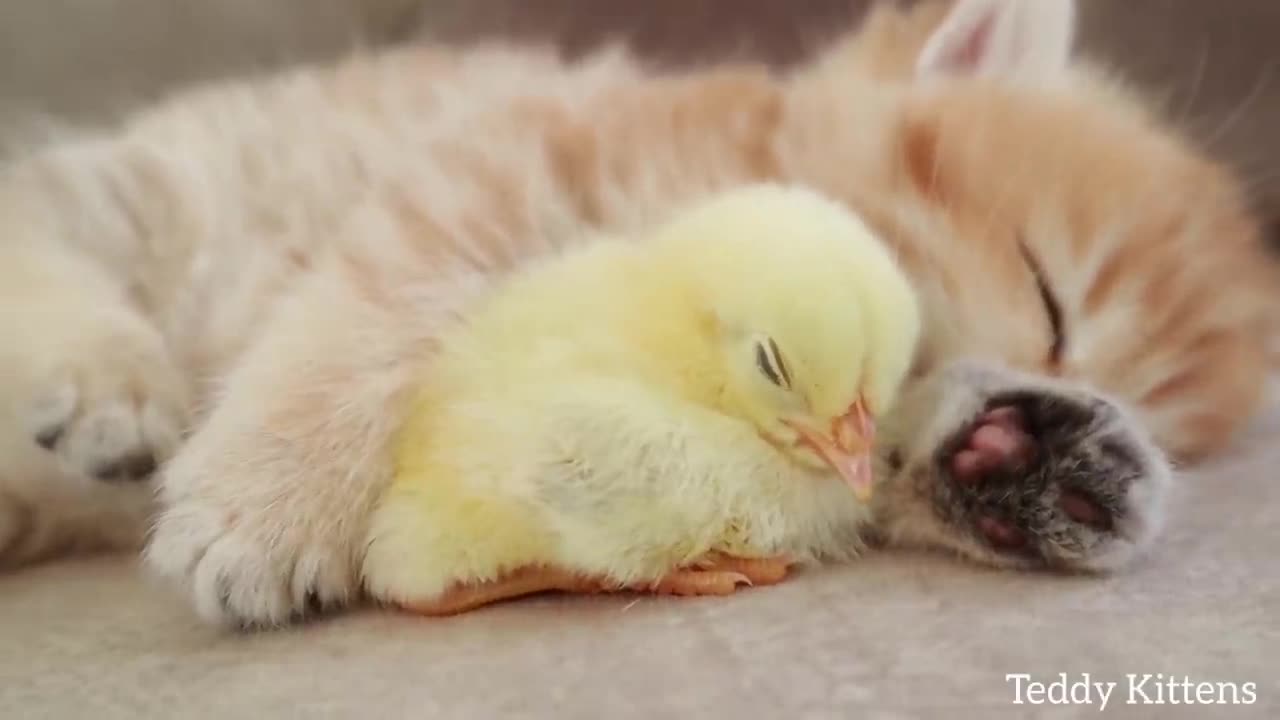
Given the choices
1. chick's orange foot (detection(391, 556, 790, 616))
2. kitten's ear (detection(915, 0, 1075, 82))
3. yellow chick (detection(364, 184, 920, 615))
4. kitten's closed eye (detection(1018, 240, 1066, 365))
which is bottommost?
chick's orange foot (detection(391, 556, 790, 616))

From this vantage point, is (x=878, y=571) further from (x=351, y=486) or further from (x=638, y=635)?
(x=351, y=486)

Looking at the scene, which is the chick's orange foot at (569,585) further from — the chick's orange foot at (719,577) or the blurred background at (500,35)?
the blurred background at (500,35)

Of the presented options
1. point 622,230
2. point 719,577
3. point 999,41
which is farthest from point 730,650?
point 999,41

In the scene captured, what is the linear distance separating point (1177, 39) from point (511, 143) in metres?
0.93

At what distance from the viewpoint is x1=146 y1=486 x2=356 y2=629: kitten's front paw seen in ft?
2.33

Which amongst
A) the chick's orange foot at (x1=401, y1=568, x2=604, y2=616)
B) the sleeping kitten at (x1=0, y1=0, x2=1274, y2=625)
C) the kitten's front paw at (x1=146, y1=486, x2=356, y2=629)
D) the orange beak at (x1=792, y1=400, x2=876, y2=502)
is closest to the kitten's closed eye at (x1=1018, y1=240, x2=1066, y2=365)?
the sleeping kitten at (x1=0, y1=0, x2=1274, y2=625)

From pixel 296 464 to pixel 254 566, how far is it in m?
0.07

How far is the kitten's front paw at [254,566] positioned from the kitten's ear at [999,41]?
0.67 meters

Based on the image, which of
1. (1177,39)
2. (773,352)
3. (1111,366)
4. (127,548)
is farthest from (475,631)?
(1177,39)

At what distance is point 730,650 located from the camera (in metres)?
0.61

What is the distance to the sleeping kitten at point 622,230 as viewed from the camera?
731 mm

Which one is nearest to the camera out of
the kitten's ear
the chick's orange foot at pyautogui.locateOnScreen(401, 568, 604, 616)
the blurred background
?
the chick's orange foot at pyautogui.locateOnScreen(401, 568, 604, 616)

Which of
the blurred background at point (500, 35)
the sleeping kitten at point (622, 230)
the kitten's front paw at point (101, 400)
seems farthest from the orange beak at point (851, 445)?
the blurred background at point (500, 35)

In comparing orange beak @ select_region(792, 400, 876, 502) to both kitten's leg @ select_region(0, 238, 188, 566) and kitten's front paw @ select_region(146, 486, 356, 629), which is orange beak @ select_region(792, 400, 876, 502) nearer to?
kitten's front paw @ select_region(146, 486, 356, 629)
